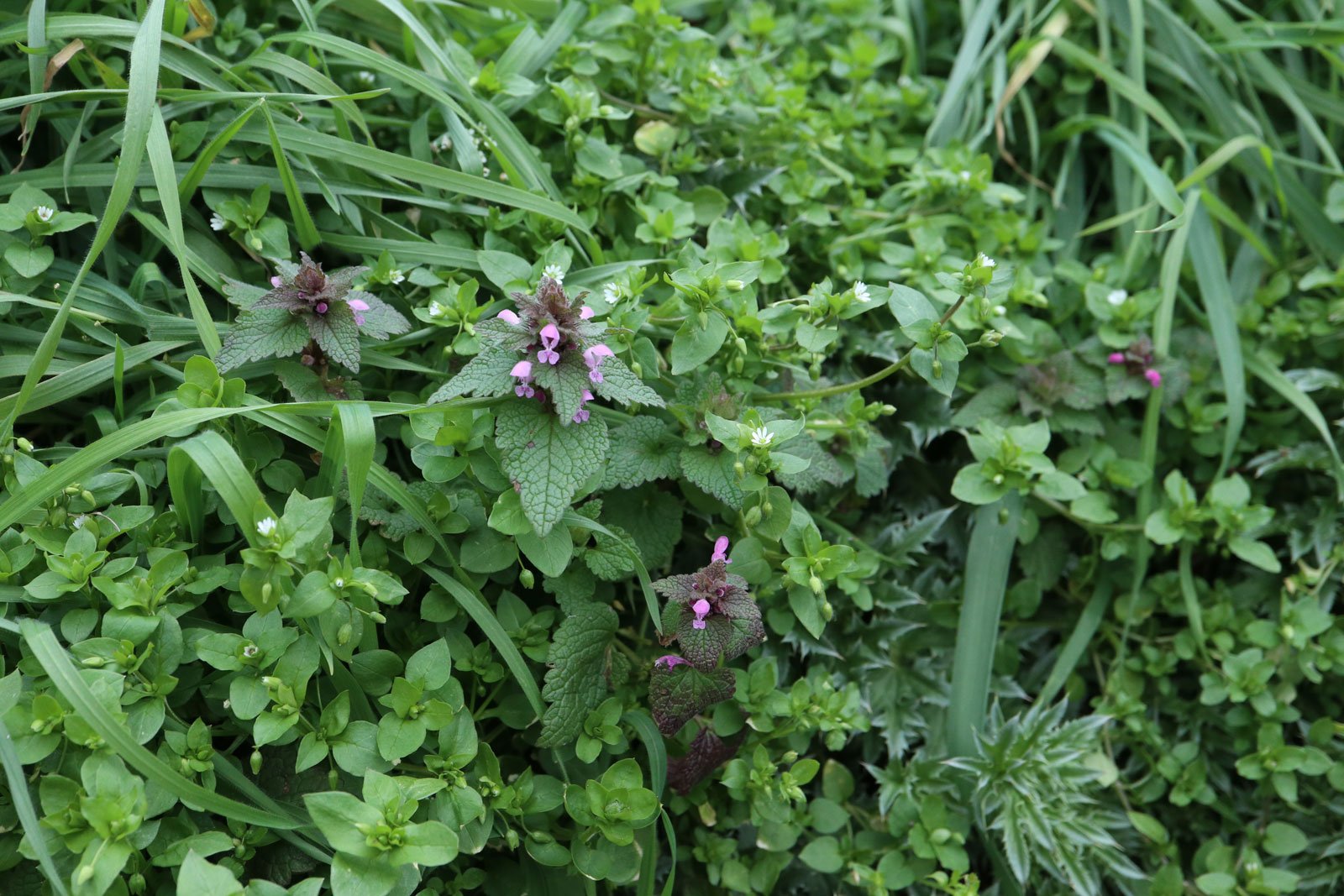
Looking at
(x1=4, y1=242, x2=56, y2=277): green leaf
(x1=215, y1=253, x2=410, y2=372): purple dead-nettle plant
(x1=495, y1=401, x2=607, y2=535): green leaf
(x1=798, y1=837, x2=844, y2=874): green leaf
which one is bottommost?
(x1=798, y1=837, x2=844, y2=874): green leaf

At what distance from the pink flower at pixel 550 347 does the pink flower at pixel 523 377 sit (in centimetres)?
2

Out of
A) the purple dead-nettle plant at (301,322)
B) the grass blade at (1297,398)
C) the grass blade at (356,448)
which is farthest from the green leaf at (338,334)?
the grass blade at (1297,398)

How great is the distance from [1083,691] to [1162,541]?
0.40 m

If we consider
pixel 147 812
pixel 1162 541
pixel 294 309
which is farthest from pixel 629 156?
pixel 147 812

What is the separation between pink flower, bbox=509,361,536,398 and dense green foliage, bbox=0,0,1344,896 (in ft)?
0.04

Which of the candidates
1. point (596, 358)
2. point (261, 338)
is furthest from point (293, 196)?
point (596, 358)

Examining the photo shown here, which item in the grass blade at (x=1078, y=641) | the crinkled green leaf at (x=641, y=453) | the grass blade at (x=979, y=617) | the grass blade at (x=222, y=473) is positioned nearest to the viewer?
the grass blade at (x=222, y=473)

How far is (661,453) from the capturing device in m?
1.63

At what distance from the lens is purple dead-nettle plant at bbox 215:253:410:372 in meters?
1.49

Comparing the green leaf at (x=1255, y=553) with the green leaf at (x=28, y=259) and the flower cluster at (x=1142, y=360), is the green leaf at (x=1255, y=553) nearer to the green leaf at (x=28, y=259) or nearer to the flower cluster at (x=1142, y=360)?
the flower cluster at (x=1142, y=360)

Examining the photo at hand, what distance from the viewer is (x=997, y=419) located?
2.06 m

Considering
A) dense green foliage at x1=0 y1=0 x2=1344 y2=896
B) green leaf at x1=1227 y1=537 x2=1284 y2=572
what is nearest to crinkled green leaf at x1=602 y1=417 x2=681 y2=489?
dense green foliage at x1=0 y1=0 x2=1344 y2=896

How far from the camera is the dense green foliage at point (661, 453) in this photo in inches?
55.7

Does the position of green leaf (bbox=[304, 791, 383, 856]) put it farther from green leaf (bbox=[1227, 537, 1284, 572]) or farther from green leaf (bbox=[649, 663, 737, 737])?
green leaf (bbox=[1227, 537, 1284, 572])
